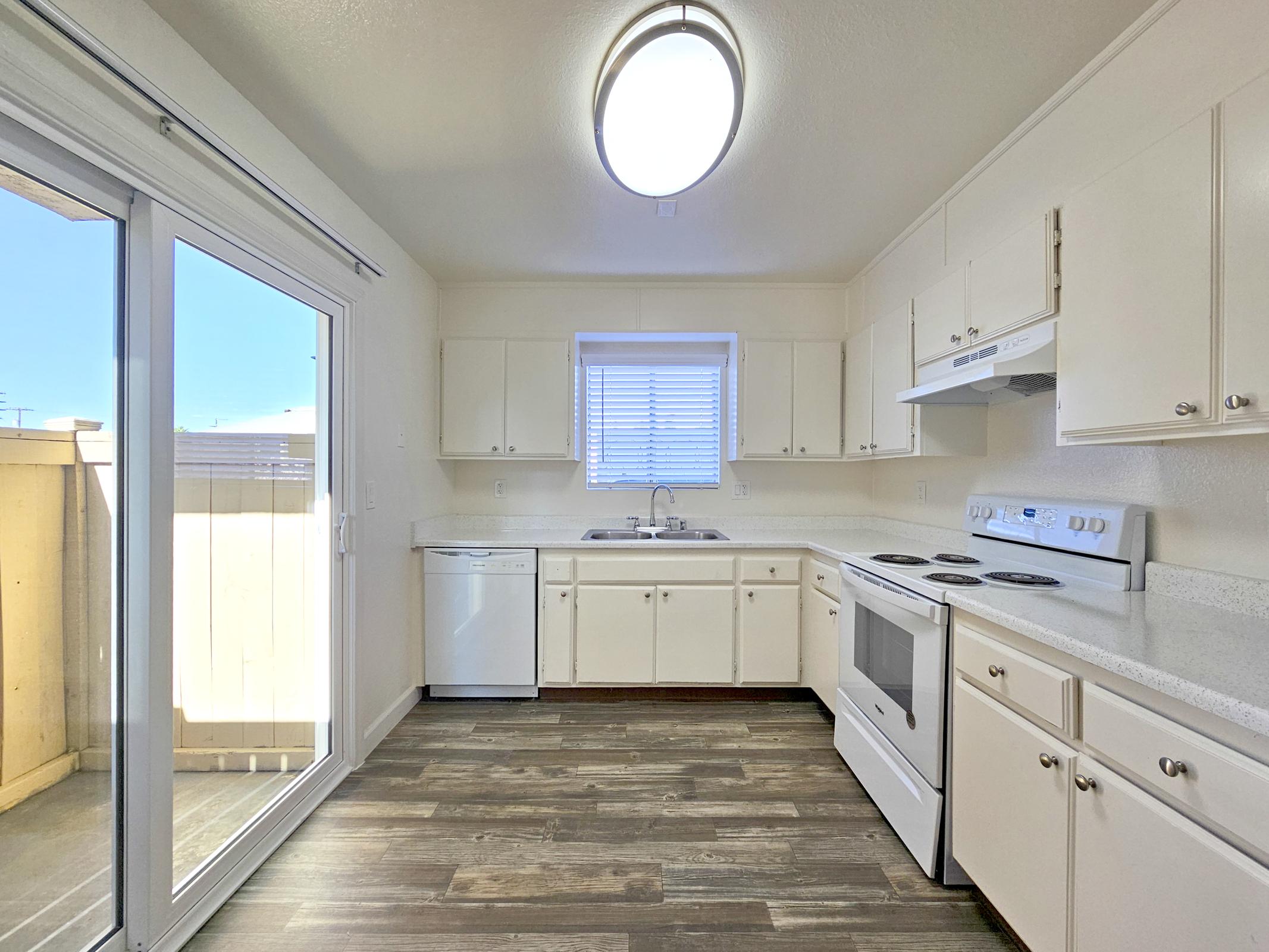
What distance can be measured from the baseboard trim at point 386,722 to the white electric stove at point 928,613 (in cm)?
215

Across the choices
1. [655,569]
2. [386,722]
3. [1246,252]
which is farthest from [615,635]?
[1246,252]

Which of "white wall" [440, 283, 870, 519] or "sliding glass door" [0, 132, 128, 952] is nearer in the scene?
"sliding glass door" [0, 132, 128, 952]

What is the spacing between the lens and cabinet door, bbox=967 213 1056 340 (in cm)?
155

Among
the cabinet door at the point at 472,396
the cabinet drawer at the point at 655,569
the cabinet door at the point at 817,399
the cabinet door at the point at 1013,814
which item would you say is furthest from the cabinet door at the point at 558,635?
the cabinet door at the point at 1013,814

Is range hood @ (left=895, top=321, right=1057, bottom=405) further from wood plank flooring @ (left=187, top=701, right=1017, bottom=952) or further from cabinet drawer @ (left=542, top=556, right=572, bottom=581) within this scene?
cabinet drawer @ (left=542, top=556, right=572, bottom=581)

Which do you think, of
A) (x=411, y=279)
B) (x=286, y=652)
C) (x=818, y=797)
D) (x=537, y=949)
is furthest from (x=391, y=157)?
(x=818, y=797)

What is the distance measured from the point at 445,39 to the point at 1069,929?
2.68 metres

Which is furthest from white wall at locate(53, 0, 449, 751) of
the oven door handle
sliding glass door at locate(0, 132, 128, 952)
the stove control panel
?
the stove control panel

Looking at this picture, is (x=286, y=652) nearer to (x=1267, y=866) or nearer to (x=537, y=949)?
(x=537, y=949)

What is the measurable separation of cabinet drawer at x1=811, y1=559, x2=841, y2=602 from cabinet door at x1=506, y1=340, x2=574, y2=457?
1612 millimetres

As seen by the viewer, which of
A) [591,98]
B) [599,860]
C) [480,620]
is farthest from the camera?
[480,620]

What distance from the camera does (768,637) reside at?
2.82 meters

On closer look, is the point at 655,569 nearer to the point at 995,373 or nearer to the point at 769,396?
the point at 769,396

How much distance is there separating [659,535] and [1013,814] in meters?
2.17
